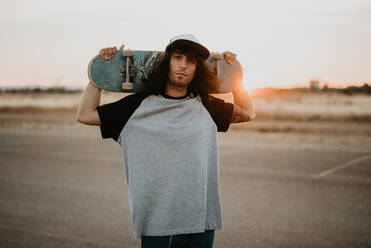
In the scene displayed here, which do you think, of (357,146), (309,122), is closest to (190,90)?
(357,146)

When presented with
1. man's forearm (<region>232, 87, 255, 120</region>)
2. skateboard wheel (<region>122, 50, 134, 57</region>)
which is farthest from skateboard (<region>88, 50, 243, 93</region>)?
man's forearm (<region>232, 87, 255, 120</region>)

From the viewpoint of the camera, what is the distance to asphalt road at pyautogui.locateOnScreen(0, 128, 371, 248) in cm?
504

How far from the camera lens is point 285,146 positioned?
13.2 meters

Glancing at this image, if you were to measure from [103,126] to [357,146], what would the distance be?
1224 centimetres

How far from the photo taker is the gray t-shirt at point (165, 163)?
224cm

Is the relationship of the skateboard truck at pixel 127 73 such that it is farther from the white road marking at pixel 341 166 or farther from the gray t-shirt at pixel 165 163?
the white road marking at pixel 341 166

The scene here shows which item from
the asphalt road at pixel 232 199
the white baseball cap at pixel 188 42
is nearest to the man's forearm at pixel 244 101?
the white baseball cap at pixel 188 42

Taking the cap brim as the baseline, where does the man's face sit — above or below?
below

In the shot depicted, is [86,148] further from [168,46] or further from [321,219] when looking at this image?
[168,46]

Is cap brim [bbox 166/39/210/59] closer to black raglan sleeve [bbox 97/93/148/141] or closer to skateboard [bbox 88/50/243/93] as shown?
skateboard [bbox 88/50/243/93]

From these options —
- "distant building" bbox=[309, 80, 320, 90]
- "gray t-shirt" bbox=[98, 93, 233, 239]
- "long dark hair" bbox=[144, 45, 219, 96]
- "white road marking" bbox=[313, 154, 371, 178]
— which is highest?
"long dark hair" bbox=[144, 45, 219, 96]

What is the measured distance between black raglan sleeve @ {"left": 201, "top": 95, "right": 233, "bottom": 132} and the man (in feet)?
0.04

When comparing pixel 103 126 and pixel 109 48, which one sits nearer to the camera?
pixel 103 126

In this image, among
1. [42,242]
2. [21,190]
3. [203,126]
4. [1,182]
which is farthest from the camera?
[1,182]
